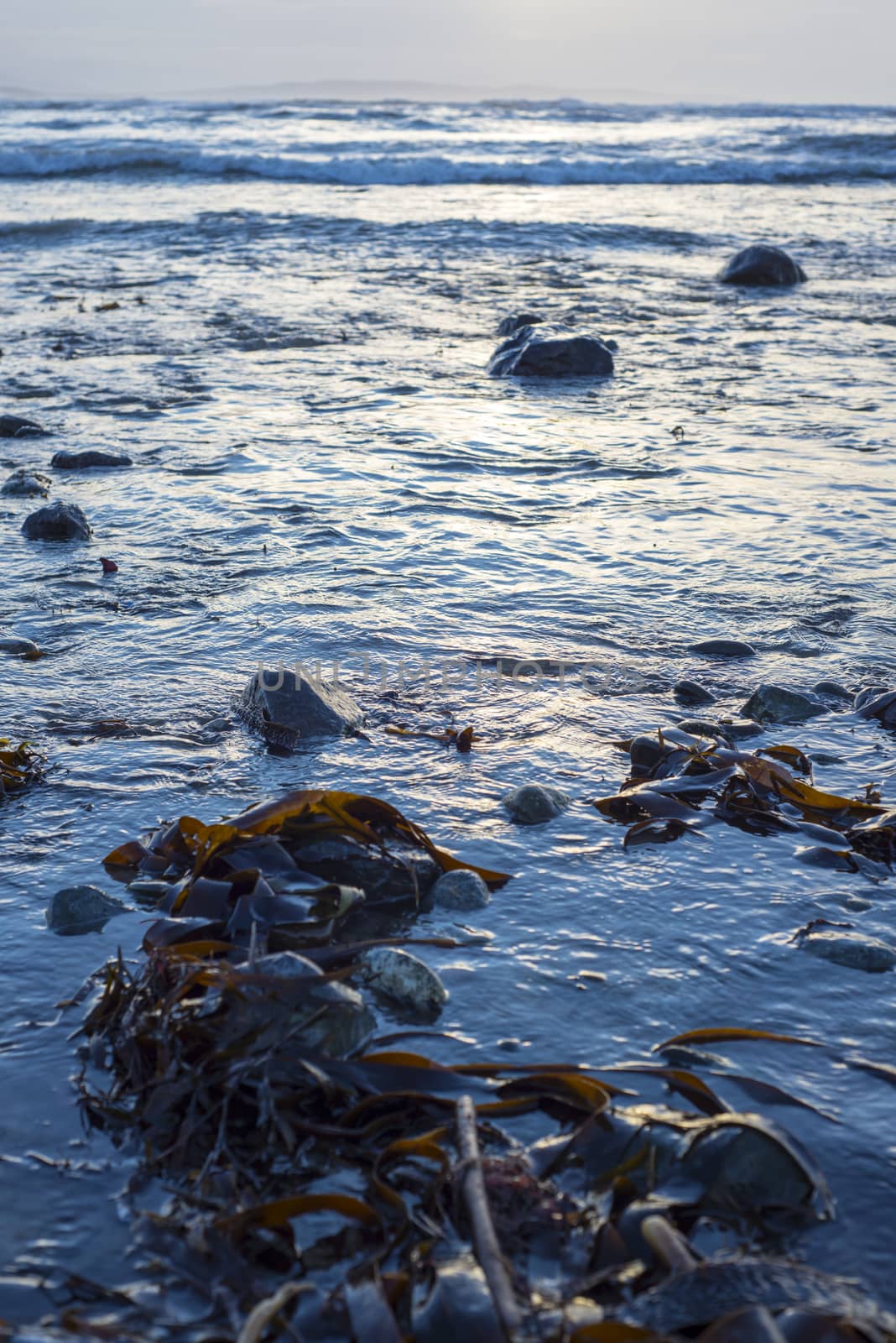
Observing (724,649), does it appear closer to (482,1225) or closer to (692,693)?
(692,693)

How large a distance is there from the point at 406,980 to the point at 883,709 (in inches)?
82.8

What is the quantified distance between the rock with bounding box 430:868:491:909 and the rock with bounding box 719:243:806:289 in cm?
1070

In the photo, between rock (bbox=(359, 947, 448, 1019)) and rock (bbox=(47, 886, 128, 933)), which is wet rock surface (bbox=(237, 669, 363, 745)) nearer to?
rock (bbox=(47, 886, 128, 933))

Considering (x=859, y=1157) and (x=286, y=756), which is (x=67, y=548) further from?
(x=859, y=1157)

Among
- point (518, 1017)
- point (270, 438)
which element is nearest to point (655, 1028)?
point (518, 1017)

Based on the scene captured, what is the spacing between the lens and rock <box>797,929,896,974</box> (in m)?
2.65

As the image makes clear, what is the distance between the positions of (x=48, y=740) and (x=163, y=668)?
0.61 metres

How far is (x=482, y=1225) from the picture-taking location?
69.7 inches

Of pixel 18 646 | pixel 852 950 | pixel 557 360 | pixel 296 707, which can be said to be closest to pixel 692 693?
pixel 296 707

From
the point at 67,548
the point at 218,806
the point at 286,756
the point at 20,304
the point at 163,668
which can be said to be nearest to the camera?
the point at 218,806

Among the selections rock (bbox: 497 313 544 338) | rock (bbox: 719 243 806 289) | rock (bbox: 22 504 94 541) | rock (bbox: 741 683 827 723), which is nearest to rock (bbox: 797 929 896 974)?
rock (bbox: 741 683 827 723)

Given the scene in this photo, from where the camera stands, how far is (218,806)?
329 cm

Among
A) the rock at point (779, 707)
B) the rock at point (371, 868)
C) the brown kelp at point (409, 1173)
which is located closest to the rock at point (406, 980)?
the brown kelp at point (409, 1173)

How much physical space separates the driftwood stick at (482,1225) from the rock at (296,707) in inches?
70.5
